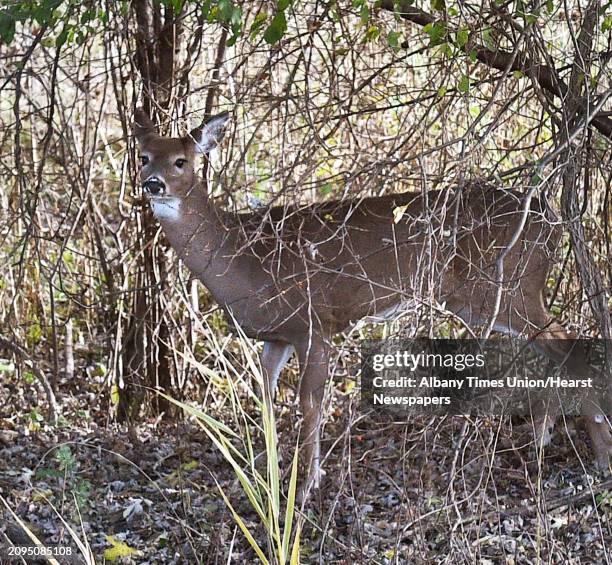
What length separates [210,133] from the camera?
561cm

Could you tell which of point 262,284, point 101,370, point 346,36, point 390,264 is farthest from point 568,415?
point 101,370

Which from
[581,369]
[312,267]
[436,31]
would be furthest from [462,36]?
[581,369]

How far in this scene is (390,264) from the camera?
5.84m

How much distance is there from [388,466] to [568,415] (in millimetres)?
1034

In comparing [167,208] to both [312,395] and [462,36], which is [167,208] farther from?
[462,36]

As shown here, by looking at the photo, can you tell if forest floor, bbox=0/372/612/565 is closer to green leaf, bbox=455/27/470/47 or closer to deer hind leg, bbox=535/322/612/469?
deer hind leg, bbox=535/322/612/469

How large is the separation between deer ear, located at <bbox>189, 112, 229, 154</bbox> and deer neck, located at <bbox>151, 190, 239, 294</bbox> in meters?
0.30

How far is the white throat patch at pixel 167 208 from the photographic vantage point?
18.6ft

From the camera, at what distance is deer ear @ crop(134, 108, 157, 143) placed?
18.7 feet

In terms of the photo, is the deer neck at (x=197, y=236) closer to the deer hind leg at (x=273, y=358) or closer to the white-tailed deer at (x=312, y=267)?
the white-tailed deer at (x=312, y=267)

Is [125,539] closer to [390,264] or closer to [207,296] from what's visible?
[390,264]

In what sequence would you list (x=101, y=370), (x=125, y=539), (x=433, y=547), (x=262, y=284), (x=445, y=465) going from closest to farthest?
(x=433, y=547) → (x=125, y=539) → (x=445, y=465) → (x=262, y=284) → (x=101, y=370)

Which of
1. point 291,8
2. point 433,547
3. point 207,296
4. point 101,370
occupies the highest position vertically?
point 291,8

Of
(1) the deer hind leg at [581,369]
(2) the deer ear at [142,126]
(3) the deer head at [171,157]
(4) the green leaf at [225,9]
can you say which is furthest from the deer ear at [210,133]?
(1) the deer hind leg at [581,369]
